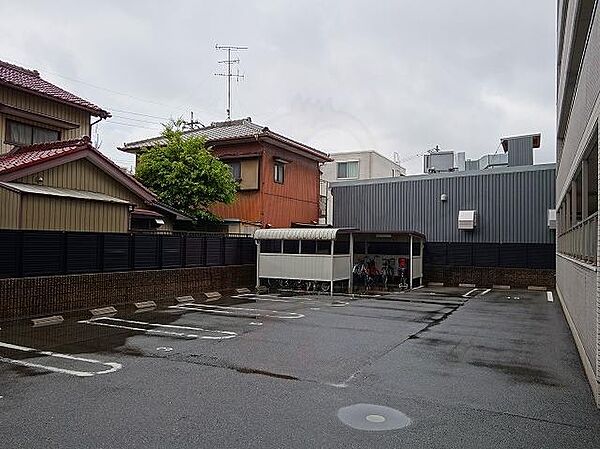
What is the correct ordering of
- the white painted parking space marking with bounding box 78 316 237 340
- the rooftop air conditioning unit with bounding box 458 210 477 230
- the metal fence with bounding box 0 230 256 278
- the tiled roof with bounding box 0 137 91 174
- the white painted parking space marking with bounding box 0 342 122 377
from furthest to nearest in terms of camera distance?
1. the rooftop air conditioning unit with bounding box 458 210 477 230
2. the tiled roof with bounding box 0 137 91 174
3. the metal fence with bounding box 0 230 256 278
4. the white painted parking space marking with bounding box 78 316 237 340
5. the white painted parking space marking with bounding box 0 342 122 377

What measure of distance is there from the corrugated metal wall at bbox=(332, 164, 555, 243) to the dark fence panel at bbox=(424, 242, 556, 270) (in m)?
0.53

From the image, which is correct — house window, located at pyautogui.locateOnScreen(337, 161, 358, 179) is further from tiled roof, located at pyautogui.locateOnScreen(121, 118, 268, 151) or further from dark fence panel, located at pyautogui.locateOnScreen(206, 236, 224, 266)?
dark fence panel, located at pyautogui.locateOnScreen(206, 236, 224, 266)

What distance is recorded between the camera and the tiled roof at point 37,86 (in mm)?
14094

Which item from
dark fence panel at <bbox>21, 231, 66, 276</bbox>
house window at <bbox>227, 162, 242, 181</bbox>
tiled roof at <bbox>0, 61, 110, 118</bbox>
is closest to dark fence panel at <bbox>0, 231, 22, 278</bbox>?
dark fence panel at <bbox>21, 231, 66, 276</bbox>

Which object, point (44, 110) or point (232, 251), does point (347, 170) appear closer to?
point (232, 251)

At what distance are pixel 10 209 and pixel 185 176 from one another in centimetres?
678

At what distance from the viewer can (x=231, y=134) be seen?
20.7 meters

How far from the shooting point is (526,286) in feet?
63.5

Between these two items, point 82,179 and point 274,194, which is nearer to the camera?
point 82,179

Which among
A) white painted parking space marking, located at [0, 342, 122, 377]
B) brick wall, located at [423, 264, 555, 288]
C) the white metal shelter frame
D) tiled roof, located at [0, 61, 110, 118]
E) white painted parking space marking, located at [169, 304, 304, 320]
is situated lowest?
white painted parking space marking, located at [169, 304, 304, 320]

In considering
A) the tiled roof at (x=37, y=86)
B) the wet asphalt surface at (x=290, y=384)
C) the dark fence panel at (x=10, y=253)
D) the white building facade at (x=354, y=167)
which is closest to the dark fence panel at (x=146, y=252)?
the wet asphalt surface at (x=290, y=384)

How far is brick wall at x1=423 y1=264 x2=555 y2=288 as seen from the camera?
62.6 feet

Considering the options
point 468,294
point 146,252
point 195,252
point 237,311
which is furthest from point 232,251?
point 468,294

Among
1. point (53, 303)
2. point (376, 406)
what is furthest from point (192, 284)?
point (376, 406)
